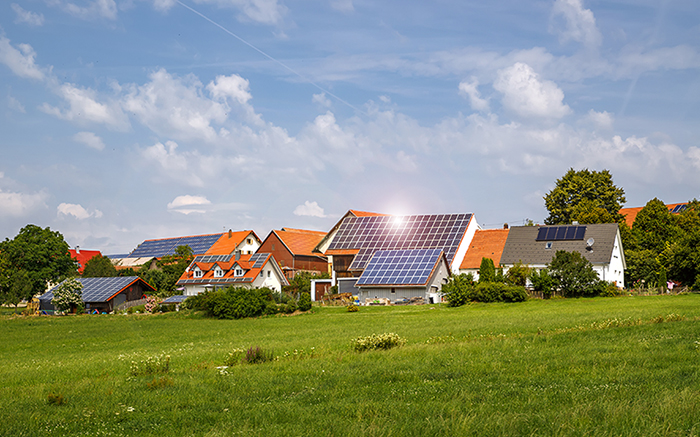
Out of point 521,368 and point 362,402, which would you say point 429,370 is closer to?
point 521,368

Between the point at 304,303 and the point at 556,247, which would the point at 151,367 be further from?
the point at 556,247

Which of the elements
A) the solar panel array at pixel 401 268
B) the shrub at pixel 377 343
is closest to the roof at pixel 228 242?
the solar panel array at pixel 401 268

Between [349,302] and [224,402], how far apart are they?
1951 inches

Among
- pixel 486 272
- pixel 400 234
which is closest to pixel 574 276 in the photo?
pixel 486 272

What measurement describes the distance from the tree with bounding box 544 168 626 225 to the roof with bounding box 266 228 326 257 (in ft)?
114

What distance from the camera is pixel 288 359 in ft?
59.5

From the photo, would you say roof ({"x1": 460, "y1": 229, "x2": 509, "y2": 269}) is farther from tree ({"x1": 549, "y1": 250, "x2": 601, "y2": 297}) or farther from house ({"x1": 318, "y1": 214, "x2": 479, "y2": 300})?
tree ({"x1": 549, "y1": 250, "x2": 601, "y2": 297})

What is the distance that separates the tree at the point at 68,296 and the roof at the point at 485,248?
42533 millimetres

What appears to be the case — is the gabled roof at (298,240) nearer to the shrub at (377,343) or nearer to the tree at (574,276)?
the tree at (574,276)

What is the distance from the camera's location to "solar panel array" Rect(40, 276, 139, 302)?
65.9 metres

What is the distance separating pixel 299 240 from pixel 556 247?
40558mm

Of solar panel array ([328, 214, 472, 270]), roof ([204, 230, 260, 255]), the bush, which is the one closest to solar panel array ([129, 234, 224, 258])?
roof ([204, 230, 260, 255])

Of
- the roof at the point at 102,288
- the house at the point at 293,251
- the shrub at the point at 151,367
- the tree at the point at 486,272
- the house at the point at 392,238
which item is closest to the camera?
the shrub at the point at 151,367

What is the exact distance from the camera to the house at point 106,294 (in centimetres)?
6600
